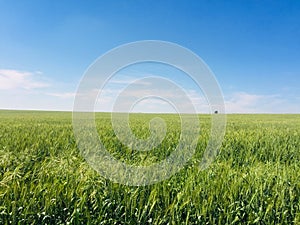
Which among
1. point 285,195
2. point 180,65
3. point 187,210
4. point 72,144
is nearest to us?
point 187,210

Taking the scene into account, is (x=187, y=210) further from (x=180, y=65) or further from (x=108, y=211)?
(x=180, y=65)

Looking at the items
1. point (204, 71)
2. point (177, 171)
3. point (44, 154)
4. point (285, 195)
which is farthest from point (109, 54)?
point (285, 195)

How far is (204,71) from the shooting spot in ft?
21.5

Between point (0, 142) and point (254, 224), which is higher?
point (0, 142)

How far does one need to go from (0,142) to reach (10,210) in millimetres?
4859

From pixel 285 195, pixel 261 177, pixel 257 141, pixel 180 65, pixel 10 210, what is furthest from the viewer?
pixel 257 141

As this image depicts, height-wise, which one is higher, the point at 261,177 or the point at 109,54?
the point at 109,54

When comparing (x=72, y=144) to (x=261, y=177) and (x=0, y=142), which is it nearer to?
(x=0, y=142)

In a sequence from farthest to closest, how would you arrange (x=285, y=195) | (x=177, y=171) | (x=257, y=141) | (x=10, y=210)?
(x=257, y=141), (x=177, y=171), (x=285, y=195), (x=10, y=210)

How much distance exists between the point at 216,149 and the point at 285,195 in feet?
11.4

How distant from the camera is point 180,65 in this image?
23.1 feet

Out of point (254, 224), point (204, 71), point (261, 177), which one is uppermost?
point (204, 71)

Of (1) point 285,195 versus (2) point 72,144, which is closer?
(1) point 285,195

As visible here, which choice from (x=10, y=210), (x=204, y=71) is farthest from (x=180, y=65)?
(x=10, y=210)
